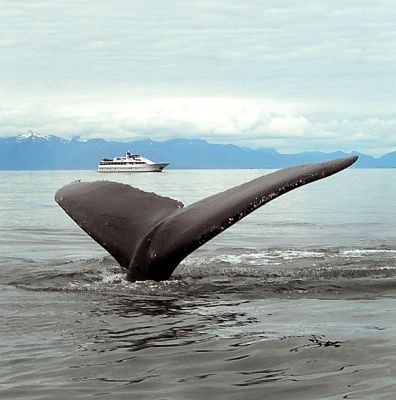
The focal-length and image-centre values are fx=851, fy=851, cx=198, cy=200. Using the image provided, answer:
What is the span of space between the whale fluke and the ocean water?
0.34 m

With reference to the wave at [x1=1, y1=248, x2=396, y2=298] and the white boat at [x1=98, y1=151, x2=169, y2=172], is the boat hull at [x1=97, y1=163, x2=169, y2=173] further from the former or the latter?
the wave at [x1=1, y1=248, x2=396, y2=298]

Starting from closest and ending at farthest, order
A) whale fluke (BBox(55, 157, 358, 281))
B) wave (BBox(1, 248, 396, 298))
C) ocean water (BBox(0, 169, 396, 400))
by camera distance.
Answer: ocean water (BBox(0, 169, 396, 400)) → whale fluke (BBox(55, 157, 358, 281)) → wave (BBox(1, 248, 396, 298))

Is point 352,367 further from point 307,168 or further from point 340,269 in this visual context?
point 340,269

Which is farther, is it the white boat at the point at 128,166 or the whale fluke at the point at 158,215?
the white boat at the point at 128,166

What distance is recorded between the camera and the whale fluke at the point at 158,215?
6398 millimetres

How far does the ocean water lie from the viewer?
15.1 ft

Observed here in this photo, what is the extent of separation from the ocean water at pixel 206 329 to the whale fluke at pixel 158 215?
0.34 meters

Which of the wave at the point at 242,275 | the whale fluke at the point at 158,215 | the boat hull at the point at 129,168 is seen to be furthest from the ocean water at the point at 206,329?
the boat hull at the point at 129,168

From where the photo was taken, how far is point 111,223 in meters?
7.53

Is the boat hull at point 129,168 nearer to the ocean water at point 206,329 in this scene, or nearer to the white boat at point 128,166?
the white boat at point 128,166

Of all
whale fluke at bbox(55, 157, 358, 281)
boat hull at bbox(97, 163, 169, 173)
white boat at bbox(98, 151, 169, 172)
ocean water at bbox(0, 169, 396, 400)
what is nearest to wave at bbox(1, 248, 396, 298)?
ocean water at bbox(0, 169, 396, 400)

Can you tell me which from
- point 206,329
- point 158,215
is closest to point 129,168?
point 158,215

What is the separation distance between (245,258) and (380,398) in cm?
641

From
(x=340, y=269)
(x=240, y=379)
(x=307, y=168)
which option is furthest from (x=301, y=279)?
(x=240, y=379)
